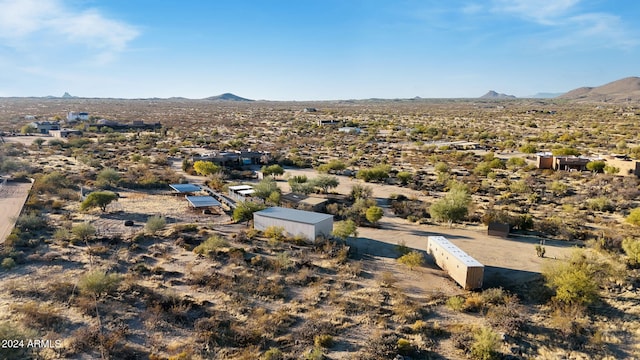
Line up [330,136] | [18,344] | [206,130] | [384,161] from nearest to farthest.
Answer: [18,344] → [384,161] → [330,136] → [206,130]

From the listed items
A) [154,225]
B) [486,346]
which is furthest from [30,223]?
[486,346]

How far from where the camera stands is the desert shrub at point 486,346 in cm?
1521

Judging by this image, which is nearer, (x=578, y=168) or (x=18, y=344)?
(x=18, y=344)

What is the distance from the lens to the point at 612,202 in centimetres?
3472

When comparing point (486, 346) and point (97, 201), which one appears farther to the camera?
point (97, 201)

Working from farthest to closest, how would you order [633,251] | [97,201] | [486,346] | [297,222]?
[97,201] → [297,222] → [633,251] → [486,346]

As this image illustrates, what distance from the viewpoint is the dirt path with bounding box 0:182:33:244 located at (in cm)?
2753

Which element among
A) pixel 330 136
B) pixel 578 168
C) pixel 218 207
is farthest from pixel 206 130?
pixel 578 168

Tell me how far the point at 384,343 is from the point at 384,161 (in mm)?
39963

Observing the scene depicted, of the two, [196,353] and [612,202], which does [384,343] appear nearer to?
[196,353]

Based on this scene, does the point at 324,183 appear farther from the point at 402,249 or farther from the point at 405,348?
the point at 405,348

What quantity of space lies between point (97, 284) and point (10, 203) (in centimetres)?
2032

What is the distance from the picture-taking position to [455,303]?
18.6 meters

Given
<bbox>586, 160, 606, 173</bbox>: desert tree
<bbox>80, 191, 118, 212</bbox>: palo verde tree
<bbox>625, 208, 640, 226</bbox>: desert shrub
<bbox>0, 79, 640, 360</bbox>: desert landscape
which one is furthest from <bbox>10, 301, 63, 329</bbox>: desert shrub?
<bbox>586, 160, 606, 173</bbox>: desert tree
